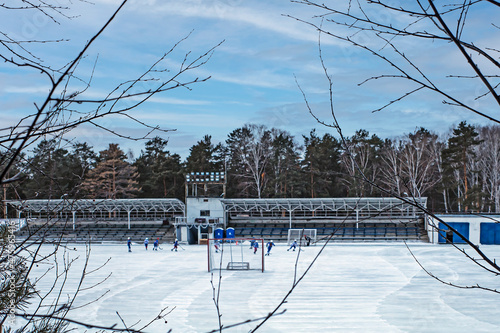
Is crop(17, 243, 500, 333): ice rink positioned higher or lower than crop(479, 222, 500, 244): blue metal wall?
lower

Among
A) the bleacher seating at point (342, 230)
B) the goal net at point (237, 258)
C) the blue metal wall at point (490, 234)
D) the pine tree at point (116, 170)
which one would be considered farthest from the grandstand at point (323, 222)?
the pine tree at point (116, 170)

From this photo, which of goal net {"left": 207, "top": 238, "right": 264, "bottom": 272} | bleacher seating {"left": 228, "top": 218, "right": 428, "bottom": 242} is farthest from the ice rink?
bleacher seating {"left": 228, "top": 218, "right": 428, "bottom": 242}

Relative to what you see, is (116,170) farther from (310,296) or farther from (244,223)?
(310,296)

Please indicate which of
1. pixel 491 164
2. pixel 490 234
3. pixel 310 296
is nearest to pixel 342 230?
pixel 490 234

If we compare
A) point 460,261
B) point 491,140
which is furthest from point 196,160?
point 460,261

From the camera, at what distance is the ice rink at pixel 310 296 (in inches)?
501

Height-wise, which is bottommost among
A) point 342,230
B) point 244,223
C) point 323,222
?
point 342,230

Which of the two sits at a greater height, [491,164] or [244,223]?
[491,164]

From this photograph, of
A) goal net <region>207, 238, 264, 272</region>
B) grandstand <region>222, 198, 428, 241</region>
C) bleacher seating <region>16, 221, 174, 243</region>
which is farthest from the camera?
bleacher seating <region>16, 221, 174, 243</region>

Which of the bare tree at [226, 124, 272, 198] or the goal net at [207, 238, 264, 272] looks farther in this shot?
the bare tree at [226, 124, 272, 198]

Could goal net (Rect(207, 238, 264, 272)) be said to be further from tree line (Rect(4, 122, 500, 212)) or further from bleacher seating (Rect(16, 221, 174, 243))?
tree line (Rect(4, 122, 500, 212))

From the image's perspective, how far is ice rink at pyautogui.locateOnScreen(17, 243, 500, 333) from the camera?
41.7 ft

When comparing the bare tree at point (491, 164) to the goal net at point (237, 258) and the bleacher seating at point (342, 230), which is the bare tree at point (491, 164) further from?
the goal net at point (237, 258)

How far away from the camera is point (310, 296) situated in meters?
16.1
